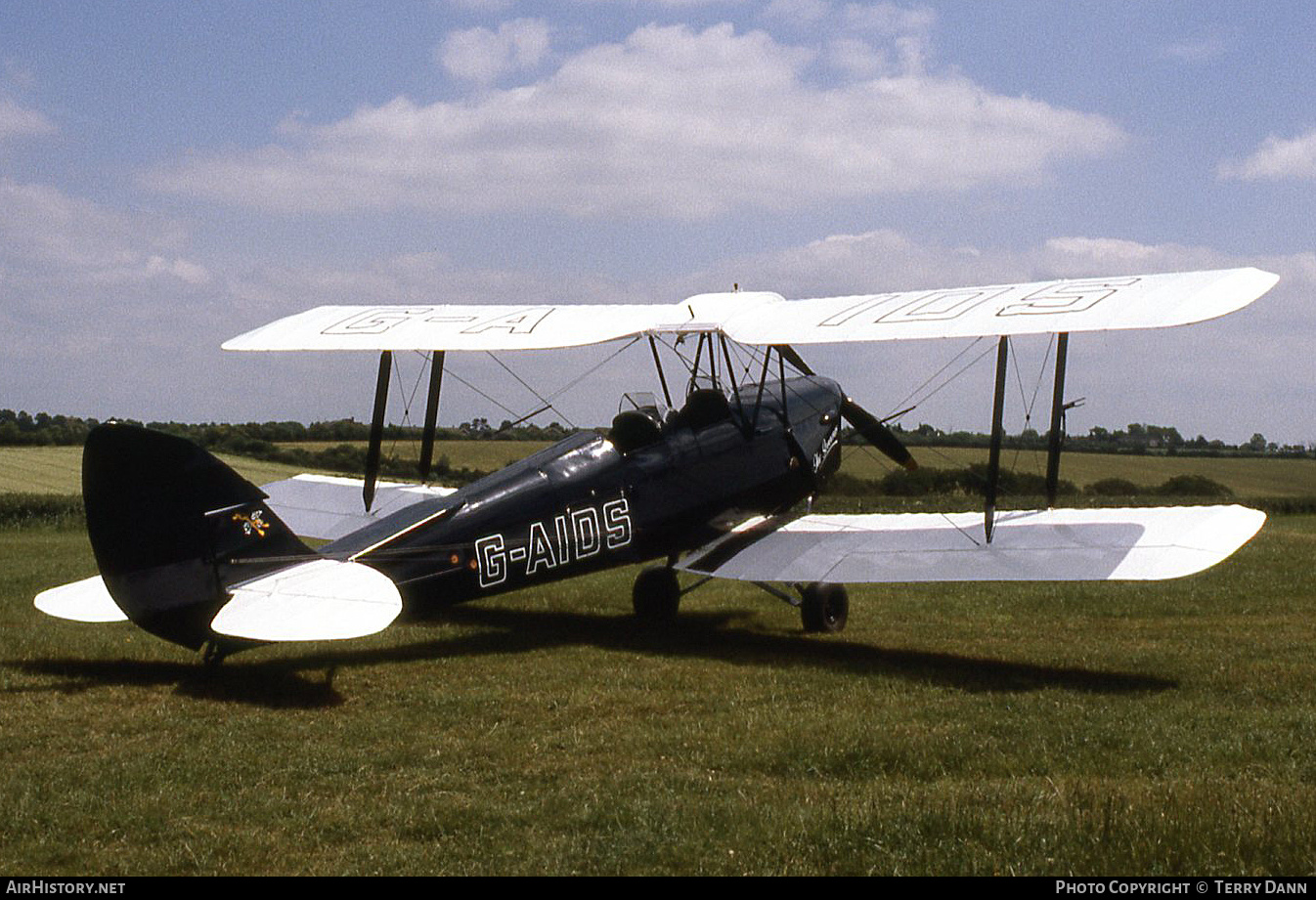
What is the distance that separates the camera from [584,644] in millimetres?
9625

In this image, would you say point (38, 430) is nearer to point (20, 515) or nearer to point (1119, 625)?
point (20, 515)

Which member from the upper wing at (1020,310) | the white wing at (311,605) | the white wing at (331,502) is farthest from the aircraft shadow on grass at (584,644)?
the upper wing at (1020,310)

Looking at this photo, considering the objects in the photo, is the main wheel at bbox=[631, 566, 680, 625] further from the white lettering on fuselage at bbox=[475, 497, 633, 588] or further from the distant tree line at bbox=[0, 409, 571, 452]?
the distant tree line at bbox=[0, 409, 571, 452]

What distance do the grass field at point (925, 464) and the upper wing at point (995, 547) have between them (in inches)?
556

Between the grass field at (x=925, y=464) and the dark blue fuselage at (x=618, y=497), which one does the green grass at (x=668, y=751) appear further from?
the grass field at (x=925, y=464)

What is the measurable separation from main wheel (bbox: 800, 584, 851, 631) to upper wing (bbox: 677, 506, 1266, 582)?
0.52 metres

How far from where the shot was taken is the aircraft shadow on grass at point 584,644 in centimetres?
754

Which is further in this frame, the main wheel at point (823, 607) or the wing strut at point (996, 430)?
the main wheel at point (823, 607)

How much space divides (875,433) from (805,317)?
3.28m

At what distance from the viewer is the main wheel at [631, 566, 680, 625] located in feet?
35.8

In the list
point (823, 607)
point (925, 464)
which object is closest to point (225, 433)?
point (925, 464)

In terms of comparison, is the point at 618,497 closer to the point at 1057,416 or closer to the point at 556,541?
the point at 556,541

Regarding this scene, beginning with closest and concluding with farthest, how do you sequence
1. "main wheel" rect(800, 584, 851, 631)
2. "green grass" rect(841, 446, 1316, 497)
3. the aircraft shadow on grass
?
the aircraft shadow on grass, "main wheel" rect(800, 584, 851, 631), "green grass" rect(841, 446, 1316, 497)

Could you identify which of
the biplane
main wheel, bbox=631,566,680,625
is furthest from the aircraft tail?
main wheel, bbox=631,566,680,625
